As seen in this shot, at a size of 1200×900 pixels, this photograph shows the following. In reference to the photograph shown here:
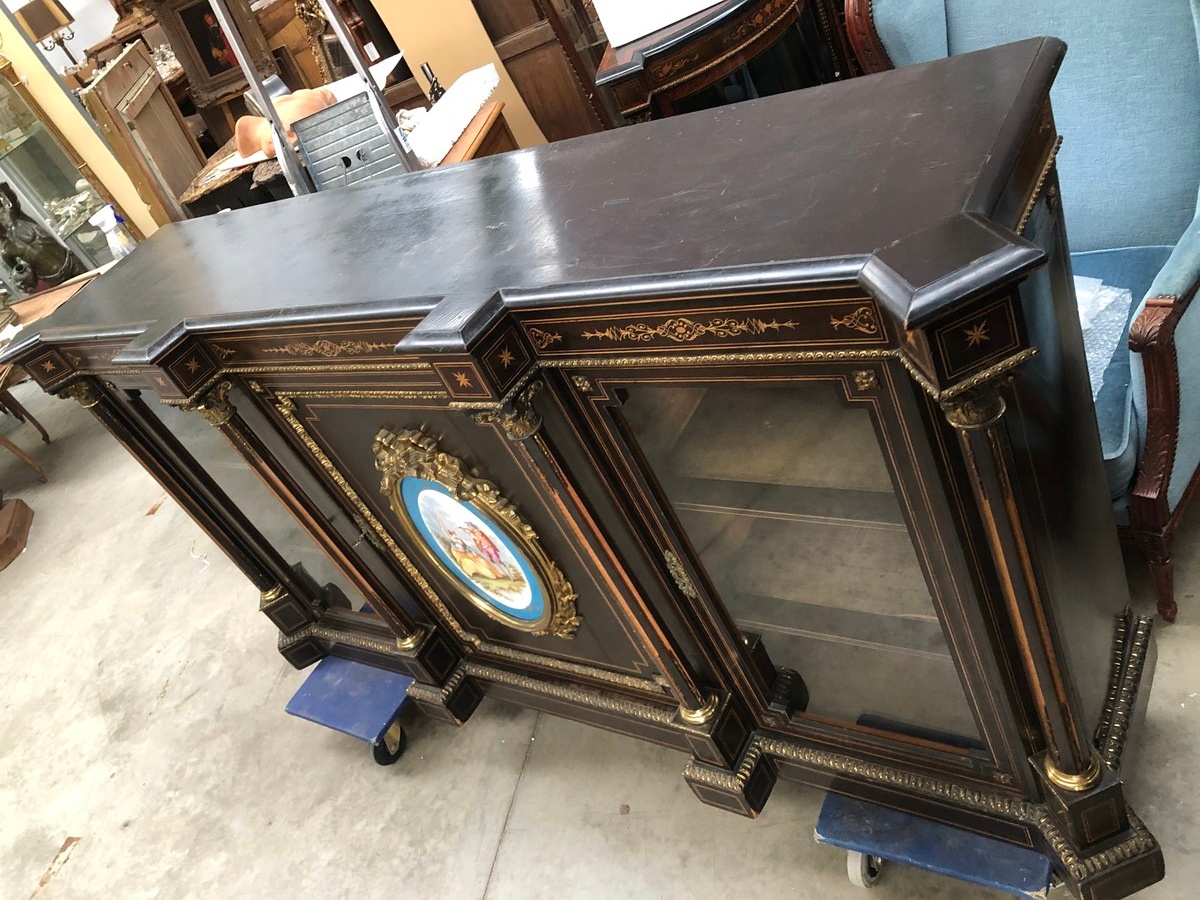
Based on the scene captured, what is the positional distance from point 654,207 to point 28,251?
217 inches

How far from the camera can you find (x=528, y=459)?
1.31 meters

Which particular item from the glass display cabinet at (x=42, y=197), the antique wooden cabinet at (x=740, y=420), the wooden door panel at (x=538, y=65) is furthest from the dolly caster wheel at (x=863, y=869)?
the glass display cabinet at (x=42, y=197)

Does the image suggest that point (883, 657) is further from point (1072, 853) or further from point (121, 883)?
point (121, 883)

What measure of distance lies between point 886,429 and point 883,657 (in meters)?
0.52

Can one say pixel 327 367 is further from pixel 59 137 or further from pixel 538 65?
pixel 59 137

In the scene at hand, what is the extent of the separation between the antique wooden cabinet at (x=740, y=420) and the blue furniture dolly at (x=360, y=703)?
42cm

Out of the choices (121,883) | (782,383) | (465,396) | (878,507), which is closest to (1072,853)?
(878,507)

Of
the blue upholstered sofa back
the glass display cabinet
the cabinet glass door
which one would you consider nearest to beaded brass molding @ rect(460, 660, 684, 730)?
the cabinet glass door

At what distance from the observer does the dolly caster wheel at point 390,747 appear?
2.25 meters

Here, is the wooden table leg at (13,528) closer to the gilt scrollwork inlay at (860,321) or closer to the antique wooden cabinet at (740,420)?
the antique wooden cabinet at (740,420)

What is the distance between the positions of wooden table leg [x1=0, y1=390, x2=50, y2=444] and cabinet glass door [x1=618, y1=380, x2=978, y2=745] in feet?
14.4

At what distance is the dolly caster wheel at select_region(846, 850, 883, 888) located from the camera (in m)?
1.56

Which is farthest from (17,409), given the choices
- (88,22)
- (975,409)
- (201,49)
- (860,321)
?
(975,409)

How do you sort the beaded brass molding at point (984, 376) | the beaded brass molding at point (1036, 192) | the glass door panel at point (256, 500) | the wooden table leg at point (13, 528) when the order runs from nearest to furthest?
the beaded brass molding at point (984, 376) < the beaded brass molding at point (1036, 192) < the glass door panel at point (256, 500) < the wooden table leg at point (13, 528)
